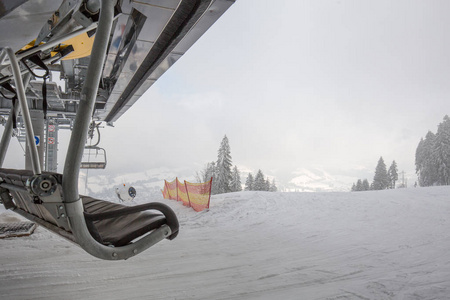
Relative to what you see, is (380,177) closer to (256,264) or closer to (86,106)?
(256,264)

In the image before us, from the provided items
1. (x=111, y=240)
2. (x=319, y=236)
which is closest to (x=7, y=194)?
(x=111, y=240)

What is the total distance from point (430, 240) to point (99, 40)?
760cm

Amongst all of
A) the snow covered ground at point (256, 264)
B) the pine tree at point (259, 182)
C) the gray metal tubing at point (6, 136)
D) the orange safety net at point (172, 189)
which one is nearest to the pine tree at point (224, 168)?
the pine tree at point (259, 182)

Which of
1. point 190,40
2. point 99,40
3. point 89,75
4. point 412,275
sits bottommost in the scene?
point 412,275

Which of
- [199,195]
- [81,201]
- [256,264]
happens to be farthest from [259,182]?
[81,201]

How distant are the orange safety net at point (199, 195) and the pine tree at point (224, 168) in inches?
1227

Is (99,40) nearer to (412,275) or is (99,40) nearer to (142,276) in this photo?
(142,276)

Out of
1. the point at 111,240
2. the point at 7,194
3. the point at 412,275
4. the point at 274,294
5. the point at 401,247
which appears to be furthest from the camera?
the point at 401,247

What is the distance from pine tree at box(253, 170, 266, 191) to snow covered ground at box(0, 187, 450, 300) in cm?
3835

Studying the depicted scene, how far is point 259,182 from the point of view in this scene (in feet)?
153

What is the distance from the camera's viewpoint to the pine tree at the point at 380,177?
180ft

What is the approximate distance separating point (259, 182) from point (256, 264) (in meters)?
Result: 42.8

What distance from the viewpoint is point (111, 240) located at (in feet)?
5.76

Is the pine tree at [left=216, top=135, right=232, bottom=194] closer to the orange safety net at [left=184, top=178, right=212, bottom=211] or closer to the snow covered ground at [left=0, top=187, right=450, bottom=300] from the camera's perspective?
the orange safety net at [left=184, top=178, right=212, bottom=211]
